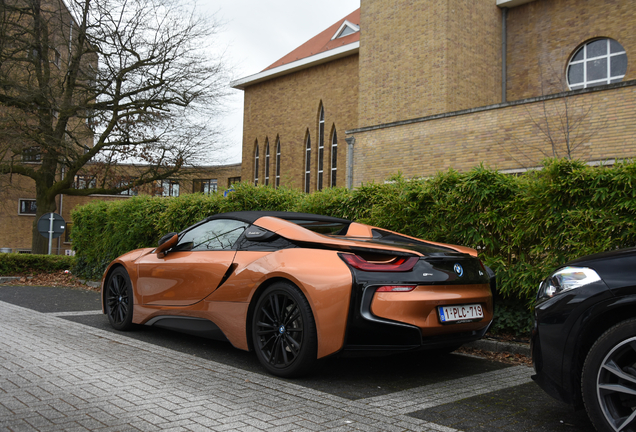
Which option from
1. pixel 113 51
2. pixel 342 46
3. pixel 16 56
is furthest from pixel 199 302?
pixel 342 46

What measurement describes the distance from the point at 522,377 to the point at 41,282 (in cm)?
1387

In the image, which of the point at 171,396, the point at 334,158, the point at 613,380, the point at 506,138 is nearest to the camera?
the point at 613,380

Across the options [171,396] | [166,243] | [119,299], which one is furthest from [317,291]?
[119,299]

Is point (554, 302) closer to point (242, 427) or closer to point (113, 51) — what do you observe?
point (242, 427)

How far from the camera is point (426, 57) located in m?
20.0

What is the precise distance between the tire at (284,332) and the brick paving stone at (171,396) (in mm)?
151

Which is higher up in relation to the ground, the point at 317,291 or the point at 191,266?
the point at 191,266

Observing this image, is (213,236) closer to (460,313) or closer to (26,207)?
(460,313)

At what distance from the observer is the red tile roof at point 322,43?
96.6 feet

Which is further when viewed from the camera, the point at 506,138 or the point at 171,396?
the point at 506,138

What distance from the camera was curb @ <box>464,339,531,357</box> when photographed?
5.38m

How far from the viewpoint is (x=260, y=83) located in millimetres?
33438

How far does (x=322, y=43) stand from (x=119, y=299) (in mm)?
28344

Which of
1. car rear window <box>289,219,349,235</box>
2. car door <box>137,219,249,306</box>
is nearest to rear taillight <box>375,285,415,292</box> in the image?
car rear window <box>289,219,349,235</box>
